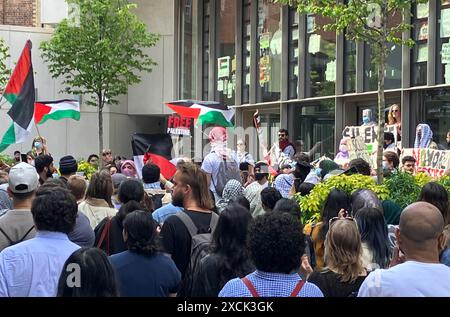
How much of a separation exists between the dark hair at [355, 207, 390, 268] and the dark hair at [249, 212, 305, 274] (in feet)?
6.33

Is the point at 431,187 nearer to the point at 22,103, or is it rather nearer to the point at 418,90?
the point at 22,103

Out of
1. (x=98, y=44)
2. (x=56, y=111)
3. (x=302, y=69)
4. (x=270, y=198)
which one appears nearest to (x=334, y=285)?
(x=270, y=198)

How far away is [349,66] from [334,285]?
1768cm

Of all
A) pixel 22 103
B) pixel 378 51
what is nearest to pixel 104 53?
pixel 22 103

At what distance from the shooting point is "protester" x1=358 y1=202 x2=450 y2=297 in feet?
13.3

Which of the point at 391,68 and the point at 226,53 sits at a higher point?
the point at 226,53

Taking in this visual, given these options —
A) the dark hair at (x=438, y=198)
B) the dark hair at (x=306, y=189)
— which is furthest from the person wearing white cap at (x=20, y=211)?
the dark hair at (x=306, y=189)

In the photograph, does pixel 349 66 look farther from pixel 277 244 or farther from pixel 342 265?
pixel 277 244

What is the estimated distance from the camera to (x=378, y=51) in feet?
43.6

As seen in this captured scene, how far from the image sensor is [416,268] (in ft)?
13.6

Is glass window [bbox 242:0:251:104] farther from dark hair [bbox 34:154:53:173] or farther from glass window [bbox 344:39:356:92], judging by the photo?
dark hair [bbox 34:154:53:173]

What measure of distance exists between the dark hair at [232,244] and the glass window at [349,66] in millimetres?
17154

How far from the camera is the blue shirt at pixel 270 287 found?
14.2ft

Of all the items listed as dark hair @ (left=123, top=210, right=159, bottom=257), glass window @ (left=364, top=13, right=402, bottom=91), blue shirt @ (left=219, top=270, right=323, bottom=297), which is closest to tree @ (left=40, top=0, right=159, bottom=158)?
glass window @ (left=364, top=13, right=402, bottom=91)
